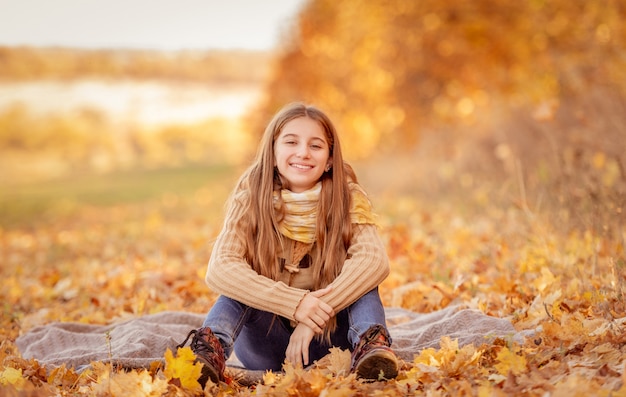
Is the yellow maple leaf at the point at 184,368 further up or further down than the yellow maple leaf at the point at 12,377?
further up

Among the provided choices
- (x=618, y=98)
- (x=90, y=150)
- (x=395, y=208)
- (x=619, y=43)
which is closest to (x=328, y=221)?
(x=618, y=98)

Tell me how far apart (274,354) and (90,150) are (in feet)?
89.5

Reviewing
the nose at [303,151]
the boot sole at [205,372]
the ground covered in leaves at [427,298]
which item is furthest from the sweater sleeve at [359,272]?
the boot sole at [205,372]

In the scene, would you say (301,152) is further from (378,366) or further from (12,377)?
(12,377)

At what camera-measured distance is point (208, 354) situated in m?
2.67

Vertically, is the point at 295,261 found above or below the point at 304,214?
below

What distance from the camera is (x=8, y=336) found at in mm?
3932

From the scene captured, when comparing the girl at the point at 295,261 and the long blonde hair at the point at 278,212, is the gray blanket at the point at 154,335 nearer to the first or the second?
the girl at the point at 295,261

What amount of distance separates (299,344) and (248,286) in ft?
1.10

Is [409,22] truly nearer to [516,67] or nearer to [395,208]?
[516,67]

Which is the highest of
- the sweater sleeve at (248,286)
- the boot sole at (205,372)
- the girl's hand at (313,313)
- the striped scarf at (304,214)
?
the striped scarf at (304,214)

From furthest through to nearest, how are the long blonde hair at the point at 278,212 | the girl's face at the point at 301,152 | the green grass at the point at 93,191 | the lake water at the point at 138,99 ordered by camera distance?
the lake water at the point at 138,99 < the green grass at the point at 93,191 < the girl's face at the point at 301,152 < the long blonde hair at the point at 278,212

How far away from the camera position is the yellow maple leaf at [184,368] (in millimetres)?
2539

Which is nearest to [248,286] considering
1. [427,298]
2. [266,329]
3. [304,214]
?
[266,329]
